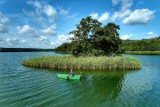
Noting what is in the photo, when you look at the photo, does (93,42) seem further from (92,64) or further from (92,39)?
(92,64)

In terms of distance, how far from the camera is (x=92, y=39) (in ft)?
193

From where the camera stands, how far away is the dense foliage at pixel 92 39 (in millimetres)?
56062

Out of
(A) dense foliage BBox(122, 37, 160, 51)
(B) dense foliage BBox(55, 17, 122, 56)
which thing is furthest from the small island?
(A) dense foliage BBox(122, 37, 160, 51)

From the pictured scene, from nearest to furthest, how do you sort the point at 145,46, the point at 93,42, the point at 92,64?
the point at 92,64 < the point at 93,42 < the point at 145,46

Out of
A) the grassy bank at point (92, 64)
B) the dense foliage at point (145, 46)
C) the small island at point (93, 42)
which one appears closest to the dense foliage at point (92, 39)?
the small island at point (93, 42)

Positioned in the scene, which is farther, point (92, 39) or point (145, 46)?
point (145, 46)

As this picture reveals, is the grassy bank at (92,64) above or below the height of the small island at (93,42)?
below

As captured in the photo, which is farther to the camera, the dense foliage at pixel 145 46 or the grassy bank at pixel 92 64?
the dense foliage at pixel 145 46

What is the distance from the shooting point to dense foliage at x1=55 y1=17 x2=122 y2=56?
56062 mm

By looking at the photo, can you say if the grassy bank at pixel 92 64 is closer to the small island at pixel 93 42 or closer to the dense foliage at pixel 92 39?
the small island at pixel 93 42

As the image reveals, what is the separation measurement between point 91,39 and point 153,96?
3933 centimetres

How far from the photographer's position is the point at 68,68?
41906mm

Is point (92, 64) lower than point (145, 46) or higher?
lower

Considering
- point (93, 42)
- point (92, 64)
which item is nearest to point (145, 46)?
point (93, 42)
